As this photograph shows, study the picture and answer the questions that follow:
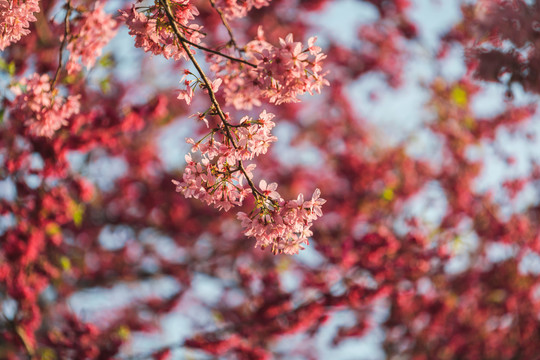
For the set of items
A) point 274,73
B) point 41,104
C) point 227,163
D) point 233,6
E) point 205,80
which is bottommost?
point 227,163

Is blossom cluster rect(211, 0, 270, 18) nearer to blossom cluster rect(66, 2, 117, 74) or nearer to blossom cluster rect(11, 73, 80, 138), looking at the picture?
blossom cluster rect(66, 2, 117, 74)

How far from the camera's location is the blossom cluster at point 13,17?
9.26ft

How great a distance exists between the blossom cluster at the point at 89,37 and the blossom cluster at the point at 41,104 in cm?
28

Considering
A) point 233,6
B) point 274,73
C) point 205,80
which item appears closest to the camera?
point 205,80

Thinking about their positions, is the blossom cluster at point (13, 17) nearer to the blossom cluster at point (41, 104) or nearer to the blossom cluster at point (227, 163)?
the blossom cluster at point (41, 104)

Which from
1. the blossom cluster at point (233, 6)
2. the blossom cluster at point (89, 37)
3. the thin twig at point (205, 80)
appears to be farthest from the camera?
the blossom cluster at point (89, 37)

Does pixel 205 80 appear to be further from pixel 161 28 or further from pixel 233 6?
pixel 233 6

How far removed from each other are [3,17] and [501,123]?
9.61 metres

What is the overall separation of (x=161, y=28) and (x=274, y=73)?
2.42ft

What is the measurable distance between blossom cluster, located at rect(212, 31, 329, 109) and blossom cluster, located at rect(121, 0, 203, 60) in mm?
270

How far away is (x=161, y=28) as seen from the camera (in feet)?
8.71

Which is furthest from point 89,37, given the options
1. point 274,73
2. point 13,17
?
point 274,73

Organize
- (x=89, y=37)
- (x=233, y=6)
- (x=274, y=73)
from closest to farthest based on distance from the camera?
(x=274, y=73)
(x=233, y=6)
(x=89, y=37)

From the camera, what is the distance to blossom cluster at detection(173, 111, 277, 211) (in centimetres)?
257
